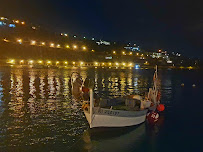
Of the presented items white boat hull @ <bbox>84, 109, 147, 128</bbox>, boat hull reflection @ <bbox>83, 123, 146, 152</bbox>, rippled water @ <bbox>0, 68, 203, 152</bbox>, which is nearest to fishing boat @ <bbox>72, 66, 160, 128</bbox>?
white boat hull @ <bbox>84, 109, 147, 128</bbox>

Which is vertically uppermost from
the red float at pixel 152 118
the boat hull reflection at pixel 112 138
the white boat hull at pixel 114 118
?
the white boat hull at pixel 114 118

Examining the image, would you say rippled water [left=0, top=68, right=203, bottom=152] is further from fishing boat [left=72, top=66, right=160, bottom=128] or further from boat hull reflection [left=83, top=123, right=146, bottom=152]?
fishing boat [left=72, top=66, right=160, bottom=128]

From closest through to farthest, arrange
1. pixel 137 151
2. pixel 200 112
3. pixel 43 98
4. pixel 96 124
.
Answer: pixel 137 151 < pixel 96 124 < pixel 200 112 < pixel 43 98

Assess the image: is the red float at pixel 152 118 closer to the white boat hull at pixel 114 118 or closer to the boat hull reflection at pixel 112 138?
the white boat hull at pixel 114 118

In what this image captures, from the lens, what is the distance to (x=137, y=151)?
14297 mm

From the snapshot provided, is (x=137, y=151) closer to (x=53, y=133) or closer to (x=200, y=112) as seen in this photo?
(x=53, y=133)

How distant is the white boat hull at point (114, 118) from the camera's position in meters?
15.4

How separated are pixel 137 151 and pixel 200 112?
628 inches

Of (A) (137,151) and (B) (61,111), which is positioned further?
(B) (61,111)

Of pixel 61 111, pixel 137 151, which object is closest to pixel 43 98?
pixel 61 111

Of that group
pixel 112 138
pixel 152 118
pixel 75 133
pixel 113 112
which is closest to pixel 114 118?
pixel 113 112

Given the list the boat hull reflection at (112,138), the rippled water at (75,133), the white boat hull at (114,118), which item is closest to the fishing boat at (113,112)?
the white boat hull at (114,118)

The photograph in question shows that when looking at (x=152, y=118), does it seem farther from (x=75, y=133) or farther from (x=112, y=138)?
(x=75, y=133)

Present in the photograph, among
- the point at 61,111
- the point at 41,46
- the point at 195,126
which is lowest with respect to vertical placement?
the point at 195,126
